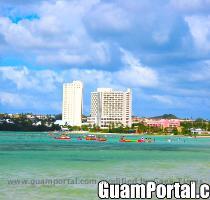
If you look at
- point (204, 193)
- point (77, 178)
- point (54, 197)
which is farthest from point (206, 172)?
point (54, 197)

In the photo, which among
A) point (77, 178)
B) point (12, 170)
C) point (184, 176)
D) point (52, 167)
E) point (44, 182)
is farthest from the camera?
point (52, 167)

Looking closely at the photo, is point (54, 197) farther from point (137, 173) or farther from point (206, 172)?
point (206, 172)

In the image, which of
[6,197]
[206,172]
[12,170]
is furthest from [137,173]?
[6,197]

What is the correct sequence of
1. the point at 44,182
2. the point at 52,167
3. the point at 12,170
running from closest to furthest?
the point at 44,182 → the point at 12,170 → the point at 52,167

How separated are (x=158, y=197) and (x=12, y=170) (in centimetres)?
1588

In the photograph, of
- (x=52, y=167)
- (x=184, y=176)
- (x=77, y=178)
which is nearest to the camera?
(x=77, y=178)

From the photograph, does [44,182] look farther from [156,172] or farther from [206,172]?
[206,172]

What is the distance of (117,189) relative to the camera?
2566 cm

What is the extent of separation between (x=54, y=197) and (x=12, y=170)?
43.9ft

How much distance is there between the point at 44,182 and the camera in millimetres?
30219

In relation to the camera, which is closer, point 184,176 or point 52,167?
point 184,176

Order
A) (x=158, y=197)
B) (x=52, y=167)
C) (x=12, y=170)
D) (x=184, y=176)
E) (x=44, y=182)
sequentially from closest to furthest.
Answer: (x=158, y=197) → (x=44, y=182) → (x=184, y=176) → (x=12, y=170) → (x=52, y=167)

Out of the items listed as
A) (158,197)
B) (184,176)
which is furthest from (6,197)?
(184,176)

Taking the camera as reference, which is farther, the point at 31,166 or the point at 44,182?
the point at 31,166
